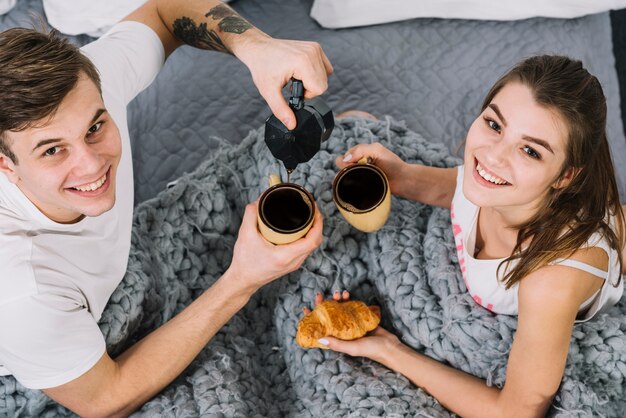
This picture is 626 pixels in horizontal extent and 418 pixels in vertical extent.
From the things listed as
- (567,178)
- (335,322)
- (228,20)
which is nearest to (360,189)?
(335,322)

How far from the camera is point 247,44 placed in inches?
51.2

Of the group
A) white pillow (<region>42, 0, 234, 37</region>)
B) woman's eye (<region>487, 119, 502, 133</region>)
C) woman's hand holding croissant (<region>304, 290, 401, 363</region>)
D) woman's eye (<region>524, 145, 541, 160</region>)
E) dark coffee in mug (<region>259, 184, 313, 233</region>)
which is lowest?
woman's hand holding croissant (<region>304, 290, 401, 363</region>)

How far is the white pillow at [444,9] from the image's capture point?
Result: 167 cm

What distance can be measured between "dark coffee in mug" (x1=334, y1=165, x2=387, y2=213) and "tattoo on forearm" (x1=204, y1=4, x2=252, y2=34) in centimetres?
40

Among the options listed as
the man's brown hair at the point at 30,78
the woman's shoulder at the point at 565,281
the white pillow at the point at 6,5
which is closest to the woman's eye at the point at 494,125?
the woman's shoulder at the point at 565,281

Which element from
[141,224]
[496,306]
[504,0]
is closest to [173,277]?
[141,224]

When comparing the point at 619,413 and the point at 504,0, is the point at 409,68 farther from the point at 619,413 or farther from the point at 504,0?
the point at 619,413

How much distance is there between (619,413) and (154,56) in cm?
117

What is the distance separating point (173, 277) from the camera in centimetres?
136

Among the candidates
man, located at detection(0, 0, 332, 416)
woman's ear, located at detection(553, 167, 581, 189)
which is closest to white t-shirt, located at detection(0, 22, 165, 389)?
man, located at detection(0, 0, 332, 416)

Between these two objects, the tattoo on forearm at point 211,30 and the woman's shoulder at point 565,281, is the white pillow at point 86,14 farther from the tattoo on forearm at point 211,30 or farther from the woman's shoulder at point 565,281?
the woman's shoulder at point 565,281

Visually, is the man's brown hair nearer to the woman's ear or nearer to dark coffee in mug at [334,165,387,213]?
dark coffee in mug at [334,165,387,213]

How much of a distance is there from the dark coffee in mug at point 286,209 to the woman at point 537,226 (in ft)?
0.87

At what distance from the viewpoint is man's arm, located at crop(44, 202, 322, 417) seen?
1.09 m
